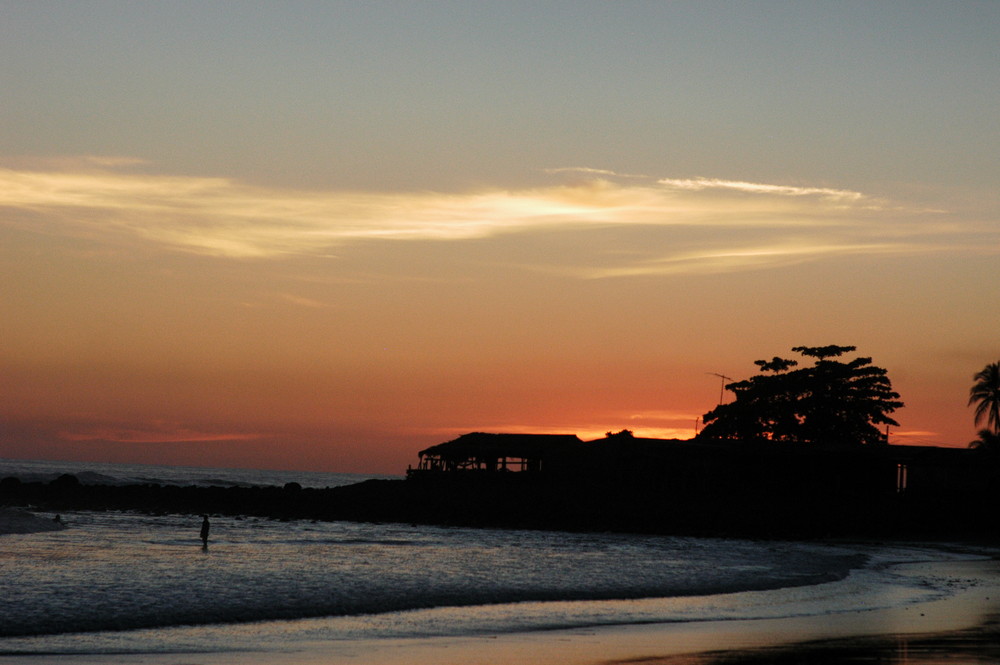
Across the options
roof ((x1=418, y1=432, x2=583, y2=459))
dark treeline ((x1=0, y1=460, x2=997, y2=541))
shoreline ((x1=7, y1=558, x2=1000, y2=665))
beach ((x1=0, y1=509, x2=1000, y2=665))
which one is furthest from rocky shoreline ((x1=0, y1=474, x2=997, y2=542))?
shoreline ((x1=7, y1=558, x2=1000, y2=665))

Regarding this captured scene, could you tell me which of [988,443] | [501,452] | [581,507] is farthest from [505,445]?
[988,443]

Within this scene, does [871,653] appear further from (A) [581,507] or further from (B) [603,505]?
(B) [603,505]

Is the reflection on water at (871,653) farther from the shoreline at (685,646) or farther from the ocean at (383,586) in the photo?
the ocean at (383,586)

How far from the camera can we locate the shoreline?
63.6ft

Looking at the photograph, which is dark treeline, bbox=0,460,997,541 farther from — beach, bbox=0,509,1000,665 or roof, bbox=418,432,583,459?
beach, bbox=0,509,1000,665

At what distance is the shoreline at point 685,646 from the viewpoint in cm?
1939

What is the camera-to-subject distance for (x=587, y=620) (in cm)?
2609

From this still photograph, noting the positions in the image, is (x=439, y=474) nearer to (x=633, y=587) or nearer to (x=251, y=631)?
(x=633, y=587)

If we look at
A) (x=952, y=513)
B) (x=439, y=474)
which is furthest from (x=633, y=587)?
(x=439, y=474)

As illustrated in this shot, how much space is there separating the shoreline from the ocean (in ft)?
2.70

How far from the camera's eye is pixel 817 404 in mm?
88812

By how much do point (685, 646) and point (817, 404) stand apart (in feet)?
234

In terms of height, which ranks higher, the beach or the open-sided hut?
the open-sided hut

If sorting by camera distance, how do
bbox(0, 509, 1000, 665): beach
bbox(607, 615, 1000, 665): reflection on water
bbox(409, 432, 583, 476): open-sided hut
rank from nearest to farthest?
bbox(607, 615, 1000, 665): reflection on water
bbox(0, 509, 1000, 665): beach
bbox(409, 432, 583, 476): open-sided hut
